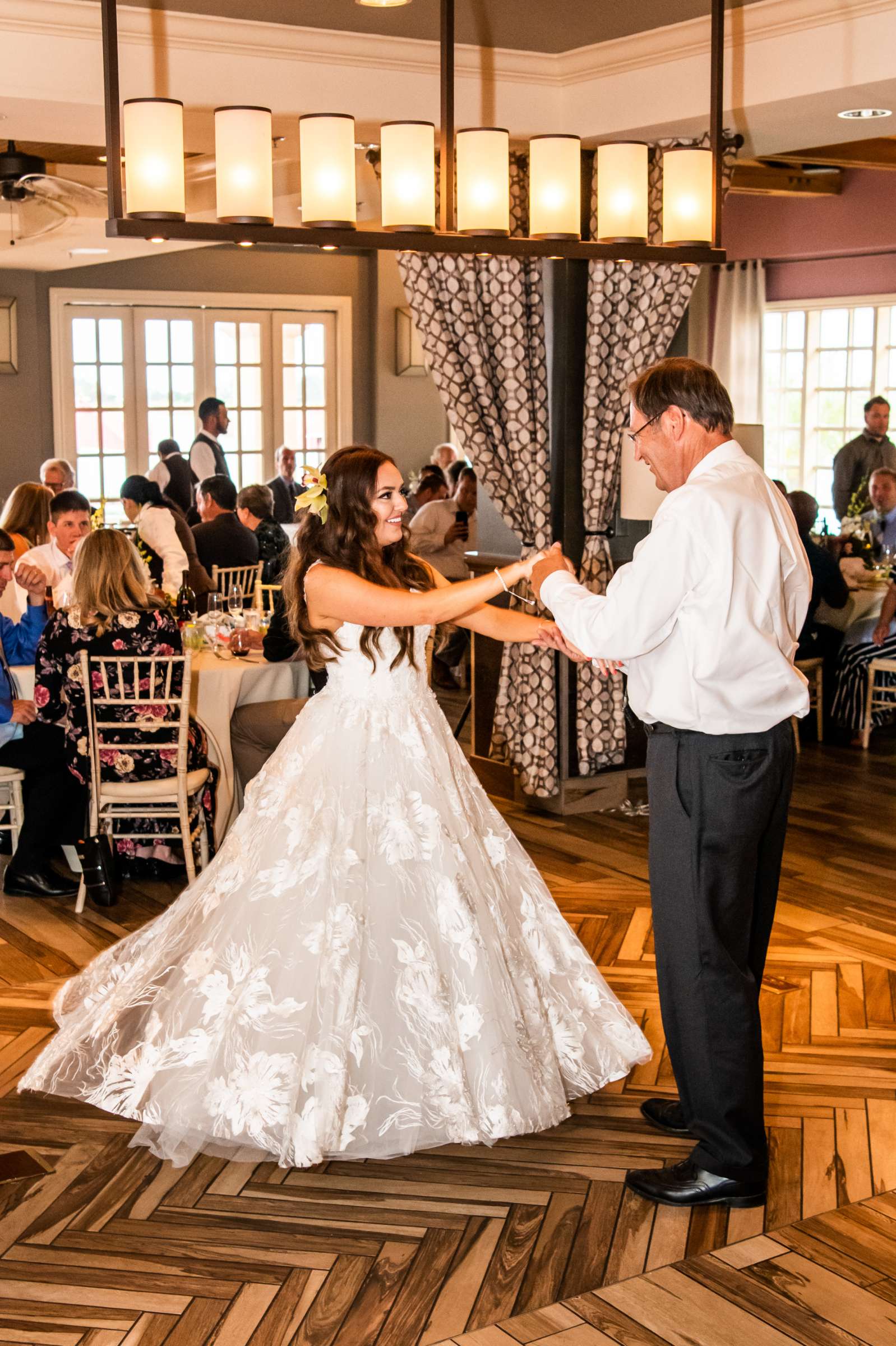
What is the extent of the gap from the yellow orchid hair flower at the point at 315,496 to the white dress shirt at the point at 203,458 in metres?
7.14

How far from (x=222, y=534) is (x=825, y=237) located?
5.90m

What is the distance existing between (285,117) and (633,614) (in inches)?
136

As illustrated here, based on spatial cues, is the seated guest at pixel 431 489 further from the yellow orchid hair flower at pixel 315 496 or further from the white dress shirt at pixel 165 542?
the yellow orchid hair flower at pixel 315 496

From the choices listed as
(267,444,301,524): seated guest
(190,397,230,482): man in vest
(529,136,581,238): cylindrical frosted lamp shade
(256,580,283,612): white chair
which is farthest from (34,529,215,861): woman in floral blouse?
(267,444,301,524): seated guest

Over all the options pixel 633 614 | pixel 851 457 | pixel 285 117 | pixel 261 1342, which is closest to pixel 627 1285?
pixel 261 1342

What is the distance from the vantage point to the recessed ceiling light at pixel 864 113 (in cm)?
516

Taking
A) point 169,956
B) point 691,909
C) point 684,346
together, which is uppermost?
point 684,346

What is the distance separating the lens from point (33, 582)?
229 inches

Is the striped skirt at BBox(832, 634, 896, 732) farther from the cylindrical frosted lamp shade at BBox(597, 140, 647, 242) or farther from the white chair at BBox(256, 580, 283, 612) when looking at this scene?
the cylindrical frosted lamp shade at BBox(597, 140, 647, 242)

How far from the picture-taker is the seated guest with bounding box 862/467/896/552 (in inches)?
345

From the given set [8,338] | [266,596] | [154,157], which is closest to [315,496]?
[154,157]

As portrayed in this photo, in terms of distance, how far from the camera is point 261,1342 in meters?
2.61

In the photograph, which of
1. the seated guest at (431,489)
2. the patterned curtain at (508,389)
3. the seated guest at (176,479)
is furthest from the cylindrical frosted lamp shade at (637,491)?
the seated guest at (176,479)

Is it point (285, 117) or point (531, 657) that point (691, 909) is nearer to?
point (531, 657)
